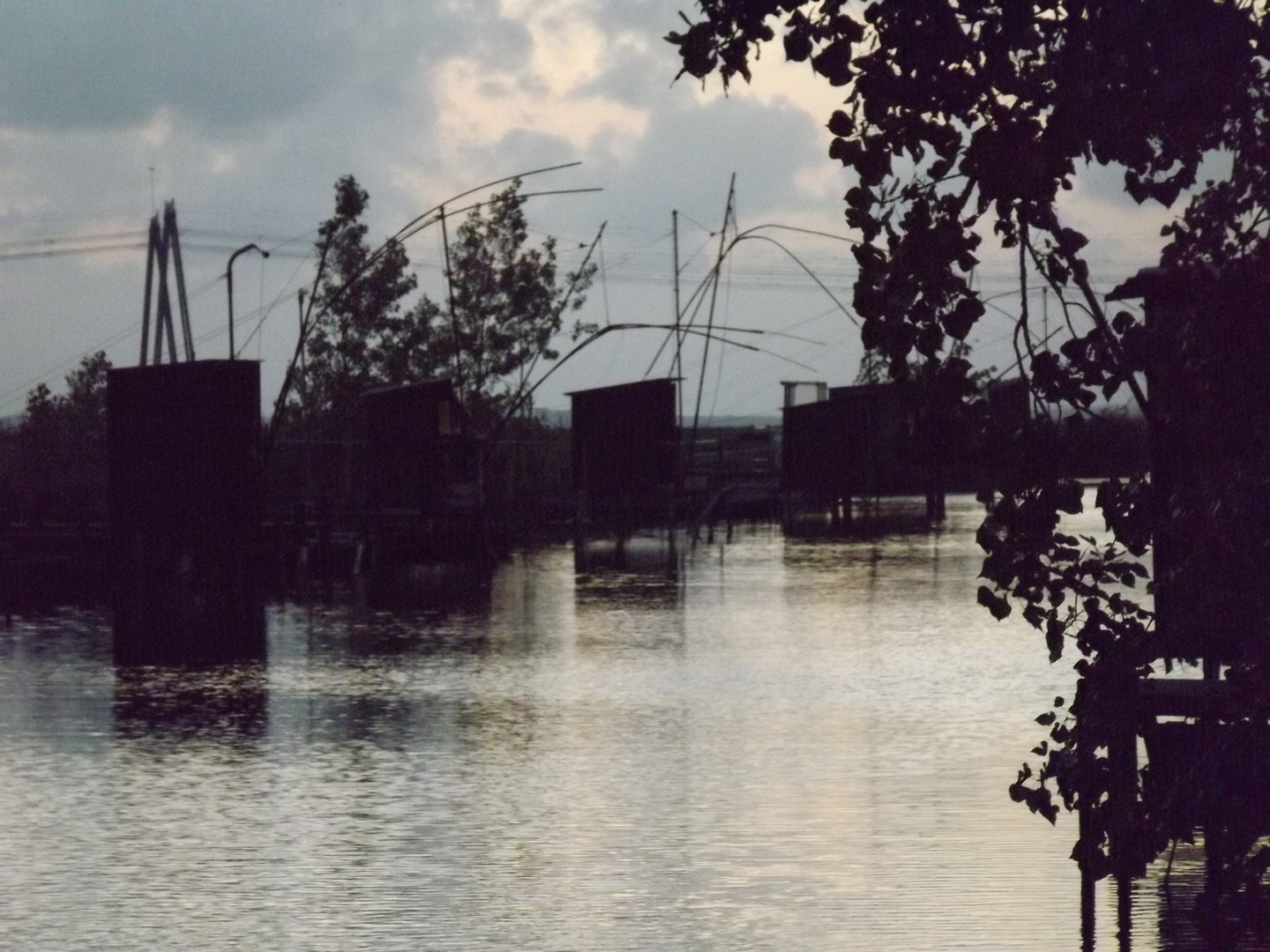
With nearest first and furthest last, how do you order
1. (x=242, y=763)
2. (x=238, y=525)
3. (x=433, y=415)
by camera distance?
1. (x=242, y=763)
2. (x=238, y=525)
3. (x=433, y=415)

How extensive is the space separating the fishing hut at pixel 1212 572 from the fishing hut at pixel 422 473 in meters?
29.3

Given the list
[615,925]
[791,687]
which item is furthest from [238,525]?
[615,925]

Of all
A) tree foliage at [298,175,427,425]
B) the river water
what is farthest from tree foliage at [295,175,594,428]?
the river water

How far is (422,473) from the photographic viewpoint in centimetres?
3616

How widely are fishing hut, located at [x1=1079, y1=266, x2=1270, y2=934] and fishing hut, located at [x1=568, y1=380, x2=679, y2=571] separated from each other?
35.3 m

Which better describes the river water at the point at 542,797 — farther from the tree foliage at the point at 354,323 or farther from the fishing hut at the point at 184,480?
the tree foliage at the point at 354,323

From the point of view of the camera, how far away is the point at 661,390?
41344 mm

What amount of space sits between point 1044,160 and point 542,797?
5.85 metres

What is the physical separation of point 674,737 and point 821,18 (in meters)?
7.95

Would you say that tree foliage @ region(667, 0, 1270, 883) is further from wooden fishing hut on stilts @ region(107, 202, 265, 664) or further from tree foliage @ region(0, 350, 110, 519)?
tree foliage @ region(0, 350, 110, 519)

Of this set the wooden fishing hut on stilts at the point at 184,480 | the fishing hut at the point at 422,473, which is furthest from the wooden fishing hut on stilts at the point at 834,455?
the wooden fishing hut on stilts at the point at 184,480

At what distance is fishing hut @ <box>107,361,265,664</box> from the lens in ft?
90.4

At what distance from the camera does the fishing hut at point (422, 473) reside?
1375 inches

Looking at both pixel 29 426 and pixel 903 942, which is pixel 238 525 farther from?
pixel 29 426
